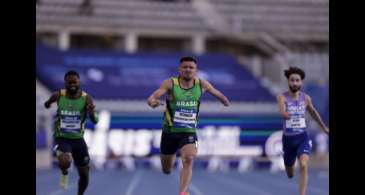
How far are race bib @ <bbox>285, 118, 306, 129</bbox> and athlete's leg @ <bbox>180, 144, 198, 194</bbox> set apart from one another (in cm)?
182

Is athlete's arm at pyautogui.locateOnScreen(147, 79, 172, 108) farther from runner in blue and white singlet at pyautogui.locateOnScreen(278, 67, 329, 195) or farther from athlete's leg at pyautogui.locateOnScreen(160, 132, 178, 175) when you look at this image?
runner in blue and white singlet at pyautogui.locateOnScreen(278, 67, 329, 195)

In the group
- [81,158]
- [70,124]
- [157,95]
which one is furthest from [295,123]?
[70,124]

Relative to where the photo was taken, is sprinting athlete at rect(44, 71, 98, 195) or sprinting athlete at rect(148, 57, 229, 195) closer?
sprinting athlete at rect(148, 57, 229, 195)

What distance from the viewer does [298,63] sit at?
109 ft

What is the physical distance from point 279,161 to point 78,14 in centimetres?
1217

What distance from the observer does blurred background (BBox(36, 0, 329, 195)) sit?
27203 millimetres

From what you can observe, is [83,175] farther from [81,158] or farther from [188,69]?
[188,69]

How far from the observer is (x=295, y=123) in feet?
42.1

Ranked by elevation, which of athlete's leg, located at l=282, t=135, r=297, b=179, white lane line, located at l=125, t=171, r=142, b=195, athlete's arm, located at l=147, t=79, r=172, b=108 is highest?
athlete's arm, located at l=147, t=79, r=172, b=108

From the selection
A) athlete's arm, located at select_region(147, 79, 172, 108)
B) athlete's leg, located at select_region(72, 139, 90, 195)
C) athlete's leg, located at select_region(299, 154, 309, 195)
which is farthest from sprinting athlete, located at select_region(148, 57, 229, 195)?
athlete's leg, located at select_region(299, 154, 309, 195)

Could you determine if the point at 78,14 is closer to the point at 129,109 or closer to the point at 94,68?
the point at 94,68

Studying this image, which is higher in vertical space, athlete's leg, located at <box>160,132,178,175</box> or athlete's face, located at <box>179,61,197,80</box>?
athlete's face, located at <box>179,61,197,80</box>

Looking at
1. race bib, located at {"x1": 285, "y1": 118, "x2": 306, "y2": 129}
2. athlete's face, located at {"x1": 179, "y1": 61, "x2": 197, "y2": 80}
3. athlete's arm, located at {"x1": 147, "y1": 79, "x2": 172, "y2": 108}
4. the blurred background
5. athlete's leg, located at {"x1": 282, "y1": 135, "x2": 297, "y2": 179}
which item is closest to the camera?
athlete's arm, located at {"x1": 147, "y1": 79, "x2": 172, "y2": 108}
